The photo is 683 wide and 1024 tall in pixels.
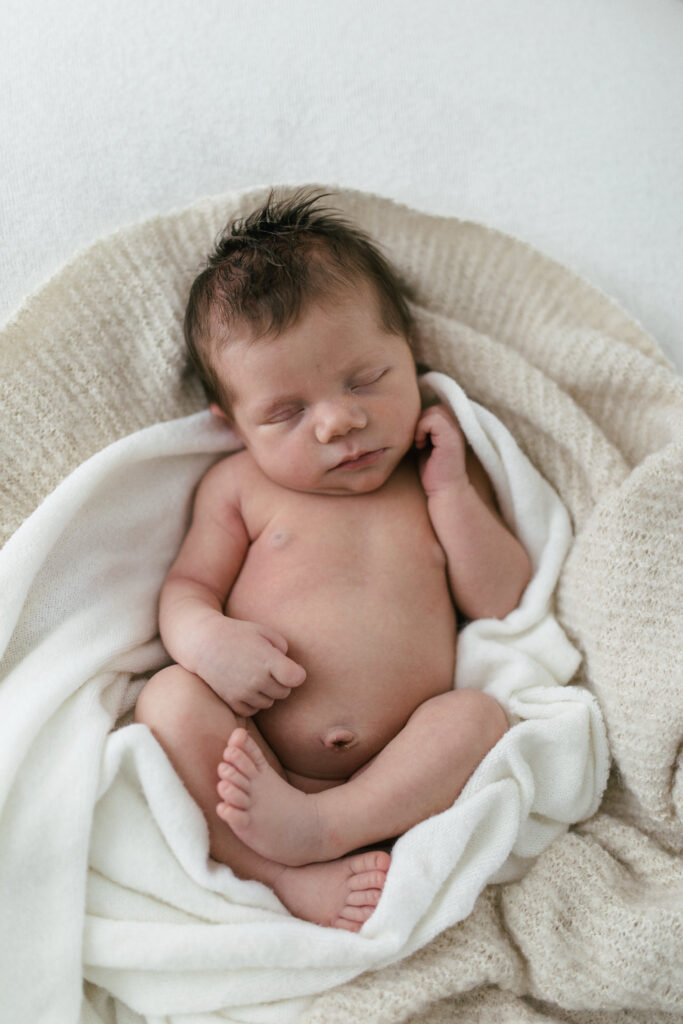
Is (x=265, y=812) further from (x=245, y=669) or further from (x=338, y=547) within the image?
(x=338, y=547)

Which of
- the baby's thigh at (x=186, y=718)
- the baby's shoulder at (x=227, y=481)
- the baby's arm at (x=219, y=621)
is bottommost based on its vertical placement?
the baby's thigh at (x=186, y=718)

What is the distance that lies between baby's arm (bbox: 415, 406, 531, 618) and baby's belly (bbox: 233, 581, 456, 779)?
0.10 m

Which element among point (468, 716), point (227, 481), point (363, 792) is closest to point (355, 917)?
point (363, 792)

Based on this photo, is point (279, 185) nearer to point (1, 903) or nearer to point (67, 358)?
point (67, 358)

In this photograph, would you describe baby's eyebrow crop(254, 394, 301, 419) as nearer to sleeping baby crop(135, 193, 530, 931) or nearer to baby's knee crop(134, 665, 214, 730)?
sleeping baby crop(135, 193, 530, 931)

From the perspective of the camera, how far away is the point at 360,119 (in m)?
1.44

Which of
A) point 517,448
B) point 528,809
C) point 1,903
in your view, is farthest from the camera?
point 517,448

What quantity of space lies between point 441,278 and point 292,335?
1.03ft

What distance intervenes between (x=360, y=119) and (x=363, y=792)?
1.01 m

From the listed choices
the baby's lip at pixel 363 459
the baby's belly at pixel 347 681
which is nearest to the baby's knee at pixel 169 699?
the baby's belly at pixel 347 681

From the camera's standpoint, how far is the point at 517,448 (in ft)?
4.46

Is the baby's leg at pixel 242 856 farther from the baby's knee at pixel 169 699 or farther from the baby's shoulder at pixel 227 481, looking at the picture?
the baby's shoulder at pixel 227 481

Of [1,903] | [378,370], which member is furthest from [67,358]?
[1,903]

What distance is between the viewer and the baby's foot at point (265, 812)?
3.54ft
